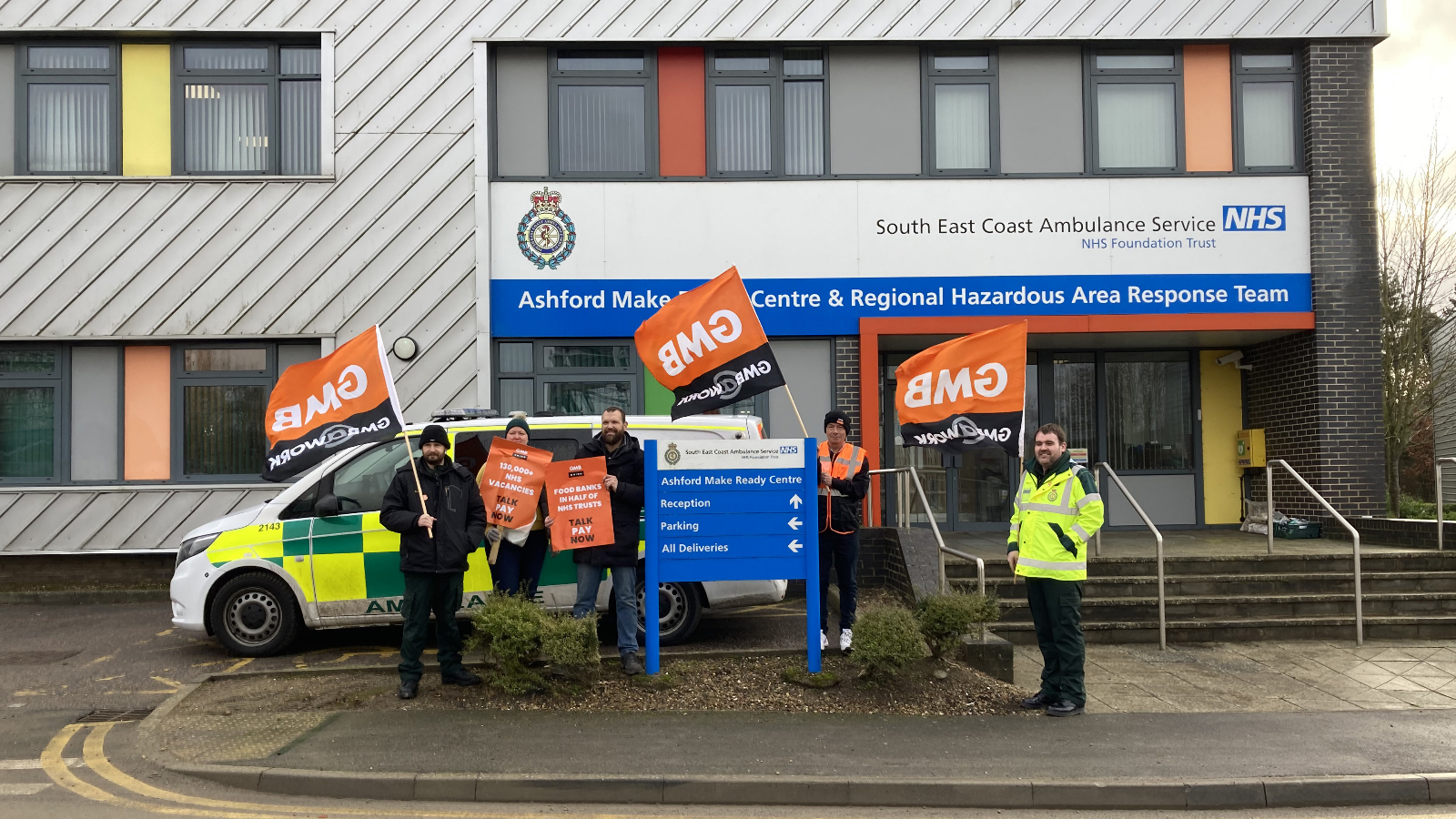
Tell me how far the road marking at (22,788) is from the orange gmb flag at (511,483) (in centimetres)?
311

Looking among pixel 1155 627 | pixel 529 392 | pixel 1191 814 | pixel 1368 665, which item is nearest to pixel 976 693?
pixel 1191 814

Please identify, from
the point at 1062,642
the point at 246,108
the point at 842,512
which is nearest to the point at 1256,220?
the point at 842,512

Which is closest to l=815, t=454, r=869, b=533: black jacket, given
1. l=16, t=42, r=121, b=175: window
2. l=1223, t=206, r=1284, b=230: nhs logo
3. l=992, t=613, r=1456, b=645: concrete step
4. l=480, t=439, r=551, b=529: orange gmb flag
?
Result: l=480, t=439, r=551, b=529: orange gmb flag

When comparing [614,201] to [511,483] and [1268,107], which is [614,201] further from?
[1268,107]

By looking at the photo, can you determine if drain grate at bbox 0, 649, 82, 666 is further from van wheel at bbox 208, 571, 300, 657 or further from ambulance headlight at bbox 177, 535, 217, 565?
van wheel at bbox 208, 571, 300, 657

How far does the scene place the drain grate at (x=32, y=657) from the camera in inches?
361

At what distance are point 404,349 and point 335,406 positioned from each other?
5.58 metres

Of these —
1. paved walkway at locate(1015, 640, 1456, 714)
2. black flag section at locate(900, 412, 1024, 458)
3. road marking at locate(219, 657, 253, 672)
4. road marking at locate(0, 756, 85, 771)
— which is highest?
black flag section at locate(900, 412, 1024, 458)

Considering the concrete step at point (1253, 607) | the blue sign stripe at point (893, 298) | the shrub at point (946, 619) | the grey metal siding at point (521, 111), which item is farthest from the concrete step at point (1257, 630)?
the grey metal siding at point (521, 111)

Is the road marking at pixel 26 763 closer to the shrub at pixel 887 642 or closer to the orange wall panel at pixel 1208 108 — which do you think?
the shrub at pixel 887 642

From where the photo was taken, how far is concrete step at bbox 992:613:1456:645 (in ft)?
32.1

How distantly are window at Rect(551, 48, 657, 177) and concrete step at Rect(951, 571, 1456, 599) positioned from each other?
7.01m

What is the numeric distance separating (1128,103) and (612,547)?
10223 millimetres

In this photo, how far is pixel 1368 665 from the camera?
29.1ft
